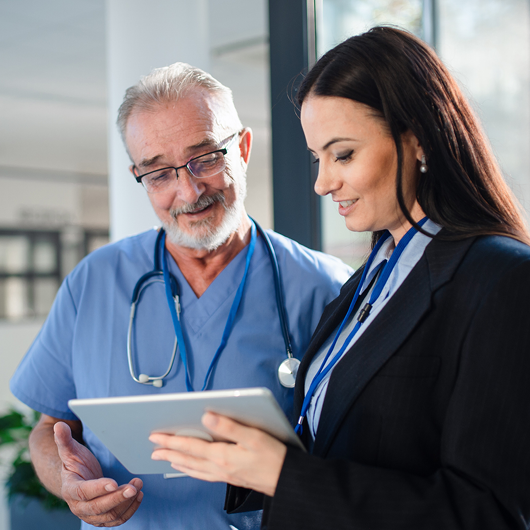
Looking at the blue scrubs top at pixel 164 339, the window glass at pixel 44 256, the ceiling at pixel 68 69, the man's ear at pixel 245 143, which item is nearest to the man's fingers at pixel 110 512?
the blue scrubs top at pixel 164 339

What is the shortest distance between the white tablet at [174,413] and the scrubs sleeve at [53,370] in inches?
20.4

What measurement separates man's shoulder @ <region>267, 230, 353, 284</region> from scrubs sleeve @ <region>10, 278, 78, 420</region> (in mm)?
508

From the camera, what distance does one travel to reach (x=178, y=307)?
4.39 ft

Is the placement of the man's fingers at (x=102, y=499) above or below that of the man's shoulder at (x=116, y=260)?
below

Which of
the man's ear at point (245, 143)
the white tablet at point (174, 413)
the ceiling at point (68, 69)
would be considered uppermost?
the ceiling at point (68, 69)

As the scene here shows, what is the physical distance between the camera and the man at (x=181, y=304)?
4.11 feet

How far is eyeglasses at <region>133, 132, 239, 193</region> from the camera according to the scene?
1.31 metres

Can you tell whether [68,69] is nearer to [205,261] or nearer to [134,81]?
[134,81]

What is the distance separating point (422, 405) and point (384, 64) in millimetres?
500

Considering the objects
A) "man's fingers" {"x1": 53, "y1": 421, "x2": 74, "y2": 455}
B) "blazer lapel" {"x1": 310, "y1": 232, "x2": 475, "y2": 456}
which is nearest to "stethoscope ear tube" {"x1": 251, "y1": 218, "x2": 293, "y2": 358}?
"blazer lapel" {"x1": 310, "y1": 232, "x2": 475, "y2": 456}

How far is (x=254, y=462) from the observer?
0.76 metres

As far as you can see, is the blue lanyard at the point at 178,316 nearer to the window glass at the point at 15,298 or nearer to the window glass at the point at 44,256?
the window glass at the point at 15,298

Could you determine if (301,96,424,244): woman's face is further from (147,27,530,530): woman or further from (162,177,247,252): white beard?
(162,177,247,252): white beard

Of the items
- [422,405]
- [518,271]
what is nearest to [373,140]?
[518,271]
